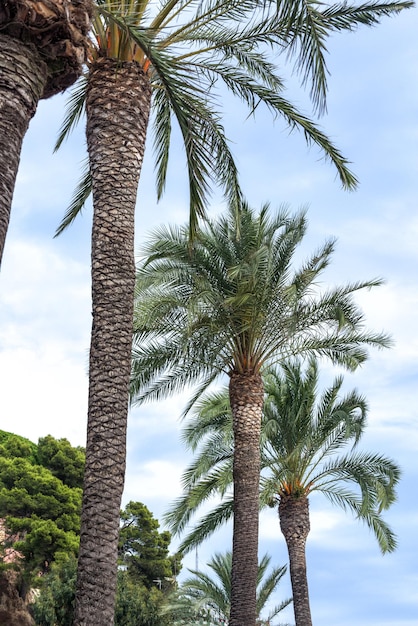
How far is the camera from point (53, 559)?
26.2 m

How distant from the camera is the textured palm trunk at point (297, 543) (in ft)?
76.1

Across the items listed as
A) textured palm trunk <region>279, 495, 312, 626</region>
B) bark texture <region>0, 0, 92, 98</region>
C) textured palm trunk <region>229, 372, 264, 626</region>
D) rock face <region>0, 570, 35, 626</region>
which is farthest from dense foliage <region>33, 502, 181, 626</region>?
bark texture <region>0, 0, 92, 98</region>

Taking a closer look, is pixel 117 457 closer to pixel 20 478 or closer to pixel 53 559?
pixel 53 559

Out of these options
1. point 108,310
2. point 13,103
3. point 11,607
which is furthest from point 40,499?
point 13,103

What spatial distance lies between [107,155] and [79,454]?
23.9m

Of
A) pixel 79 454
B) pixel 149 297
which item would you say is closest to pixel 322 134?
pixel 149 297

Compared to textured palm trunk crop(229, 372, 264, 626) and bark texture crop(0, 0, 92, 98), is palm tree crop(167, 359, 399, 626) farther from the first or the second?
bark texture crop(0, 0, 92, 98)

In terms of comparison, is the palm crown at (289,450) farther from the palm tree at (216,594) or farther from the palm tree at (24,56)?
the palm tree at (24,56)

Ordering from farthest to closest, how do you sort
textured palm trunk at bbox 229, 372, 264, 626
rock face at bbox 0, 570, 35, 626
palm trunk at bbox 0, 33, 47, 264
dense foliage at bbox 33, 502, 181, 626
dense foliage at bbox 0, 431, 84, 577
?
dense foliage at bbox 0, 431, 84, 577
dense foliage at bbox 33, 502, 181, 626
rock face at bbox 0, 570, 35, 626
textured palm trunk at bbox 229, 372, 264, 626
palm trunk at bbox 0, 33, 47, 264

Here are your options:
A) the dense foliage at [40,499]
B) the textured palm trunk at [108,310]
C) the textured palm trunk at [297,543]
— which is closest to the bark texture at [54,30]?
the textured palm trunk at [108,310]

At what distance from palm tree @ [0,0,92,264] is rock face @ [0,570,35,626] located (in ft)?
62.3

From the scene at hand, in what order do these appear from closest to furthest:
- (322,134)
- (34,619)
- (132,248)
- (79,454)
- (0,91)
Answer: (0,91), (132,248), (322,134), (34,619), (79,454)

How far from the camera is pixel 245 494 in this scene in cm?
1686

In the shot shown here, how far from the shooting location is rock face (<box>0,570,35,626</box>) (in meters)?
22.1
